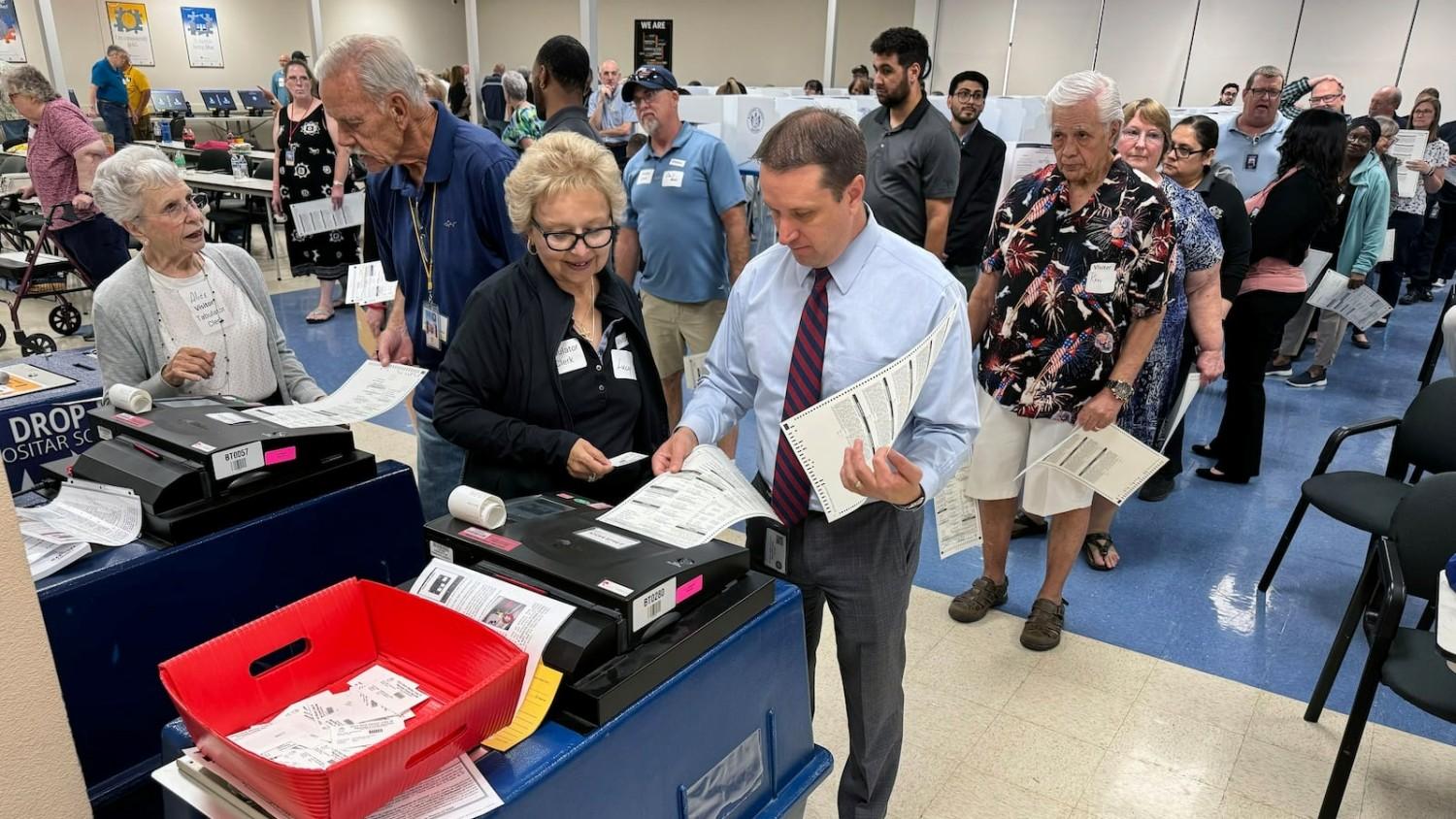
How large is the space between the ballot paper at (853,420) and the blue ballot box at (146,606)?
0.86 metres

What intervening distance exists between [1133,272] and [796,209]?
1370 millimetres

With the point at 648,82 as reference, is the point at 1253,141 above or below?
below

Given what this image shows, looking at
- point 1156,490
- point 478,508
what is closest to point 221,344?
point 478,508

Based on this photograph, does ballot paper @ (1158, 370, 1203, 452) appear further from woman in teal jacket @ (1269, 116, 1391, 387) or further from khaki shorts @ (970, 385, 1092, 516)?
woman in teal jacket @ (1269, 116, 1391, 387)

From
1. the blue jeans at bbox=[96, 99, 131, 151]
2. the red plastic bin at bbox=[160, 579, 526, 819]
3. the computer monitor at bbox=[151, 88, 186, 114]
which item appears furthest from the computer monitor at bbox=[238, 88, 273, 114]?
the red plastic bin at bbox=[160, 579, 526, 819]

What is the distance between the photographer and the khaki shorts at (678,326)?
3.64 metres

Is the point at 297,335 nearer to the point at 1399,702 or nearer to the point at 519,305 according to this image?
the point at 519,305

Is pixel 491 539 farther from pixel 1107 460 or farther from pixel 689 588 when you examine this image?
pixel 1107 460

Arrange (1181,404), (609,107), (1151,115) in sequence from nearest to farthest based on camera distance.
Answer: (1181,404) → (1151,115) → (609,107)

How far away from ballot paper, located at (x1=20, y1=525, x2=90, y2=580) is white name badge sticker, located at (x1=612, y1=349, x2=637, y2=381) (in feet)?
3.00

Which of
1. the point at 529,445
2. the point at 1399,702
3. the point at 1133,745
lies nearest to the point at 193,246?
the point at 529,445

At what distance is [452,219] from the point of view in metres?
2.08

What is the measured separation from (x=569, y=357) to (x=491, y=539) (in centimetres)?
64

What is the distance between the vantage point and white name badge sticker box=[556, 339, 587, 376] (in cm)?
174
